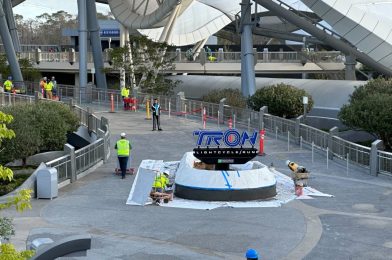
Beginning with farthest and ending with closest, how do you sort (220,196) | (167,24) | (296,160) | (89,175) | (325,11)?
(167,24)
(325,11)
(296,160)
(89,175)
(220,196)

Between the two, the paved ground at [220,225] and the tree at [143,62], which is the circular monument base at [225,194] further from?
the tree at [143,62]

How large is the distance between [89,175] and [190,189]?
5.38 m

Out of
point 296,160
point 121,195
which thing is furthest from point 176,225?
point 296,160

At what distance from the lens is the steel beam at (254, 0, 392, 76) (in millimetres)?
48031

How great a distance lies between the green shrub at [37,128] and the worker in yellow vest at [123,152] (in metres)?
3.93

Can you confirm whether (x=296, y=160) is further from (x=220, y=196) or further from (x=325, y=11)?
(x=325, y=11)

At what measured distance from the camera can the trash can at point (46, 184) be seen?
20219 mm

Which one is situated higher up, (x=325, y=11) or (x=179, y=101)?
(x=325, y=11)

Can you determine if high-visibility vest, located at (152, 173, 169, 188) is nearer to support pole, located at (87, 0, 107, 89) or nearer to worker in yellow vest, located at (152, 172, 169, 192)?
worker in yellow vest, located at (152, 172, 169, 192)

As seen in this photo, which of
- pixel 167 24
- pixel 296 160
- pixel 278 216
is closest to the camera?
pixel 278 216

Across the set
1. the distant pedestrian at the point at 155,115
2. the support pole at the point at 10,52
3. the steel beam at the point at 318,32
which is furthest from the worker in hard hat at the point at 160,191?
the support pole at the point at 10,52

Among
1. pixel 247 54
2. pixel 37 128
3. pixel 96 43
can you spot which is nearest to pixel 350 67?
pixel 247 54

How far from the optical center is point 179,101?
42.4m

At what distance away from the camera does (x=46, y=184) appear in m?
20.3
